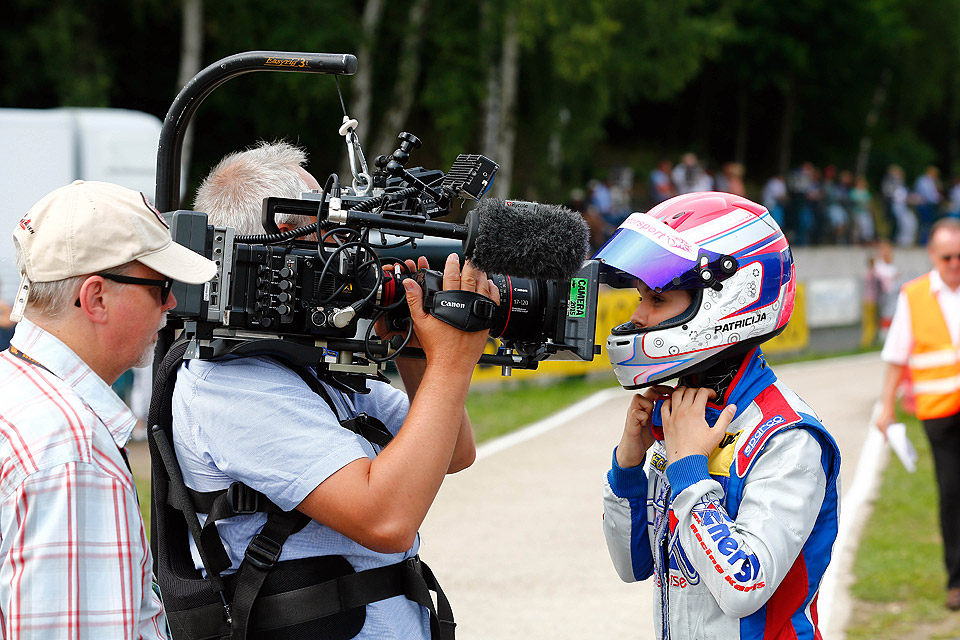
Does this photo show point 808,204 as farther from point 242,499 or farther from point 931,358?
point 242,499

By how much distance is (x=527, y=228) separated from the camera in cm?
240

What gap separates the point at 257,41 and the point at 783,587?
19032 mm

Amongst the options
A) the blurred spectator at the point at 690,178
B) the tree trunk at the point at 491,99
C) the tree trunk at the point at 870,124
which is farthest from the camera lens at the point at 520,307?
the tree trunk at the point at 870,124

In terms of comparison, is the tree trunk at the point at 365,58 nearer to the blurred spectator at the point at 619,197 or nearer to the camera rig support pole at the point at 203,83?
the blurred spectator at the point at 619,197

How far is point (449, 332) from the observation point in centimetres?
240

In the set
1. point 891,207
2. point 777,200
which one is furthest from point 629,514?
point 891,207

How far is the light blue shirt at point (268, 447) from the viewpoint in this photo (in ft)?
7.39

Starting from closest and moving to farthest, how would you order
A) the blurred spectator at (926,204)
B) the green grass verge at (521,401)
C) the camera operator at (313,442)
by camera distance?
the camera operator at (313,442)
the green grass verge at (521,401)
the blurred spectator at (926,204)

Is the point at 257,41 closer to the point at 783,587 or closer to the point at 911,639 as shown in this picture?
the point at 911,639

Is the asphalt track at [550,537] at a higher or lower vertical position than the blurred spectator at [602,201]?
lower

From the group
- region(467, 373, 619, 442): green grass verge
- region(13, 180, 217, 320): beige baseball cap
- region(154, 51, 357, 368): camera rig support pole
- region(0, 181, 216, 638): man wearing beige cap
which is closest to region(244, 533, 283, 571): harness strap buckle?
region(0, 181, 216, 638): man wearing beige cap

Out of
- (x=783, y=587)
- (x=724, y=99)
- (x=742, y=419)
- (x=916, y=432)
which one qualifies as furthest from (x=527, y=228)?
(x=724, y=99)

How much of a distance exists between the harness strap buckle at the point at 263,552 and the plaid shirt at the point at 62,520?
0.41 m

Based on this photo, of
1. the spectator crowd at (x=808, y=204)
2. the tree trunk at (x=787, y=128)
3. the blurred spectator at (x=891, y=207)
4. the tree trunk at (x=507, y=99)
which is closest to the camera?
the tree trunk at (x=507, y=99)
